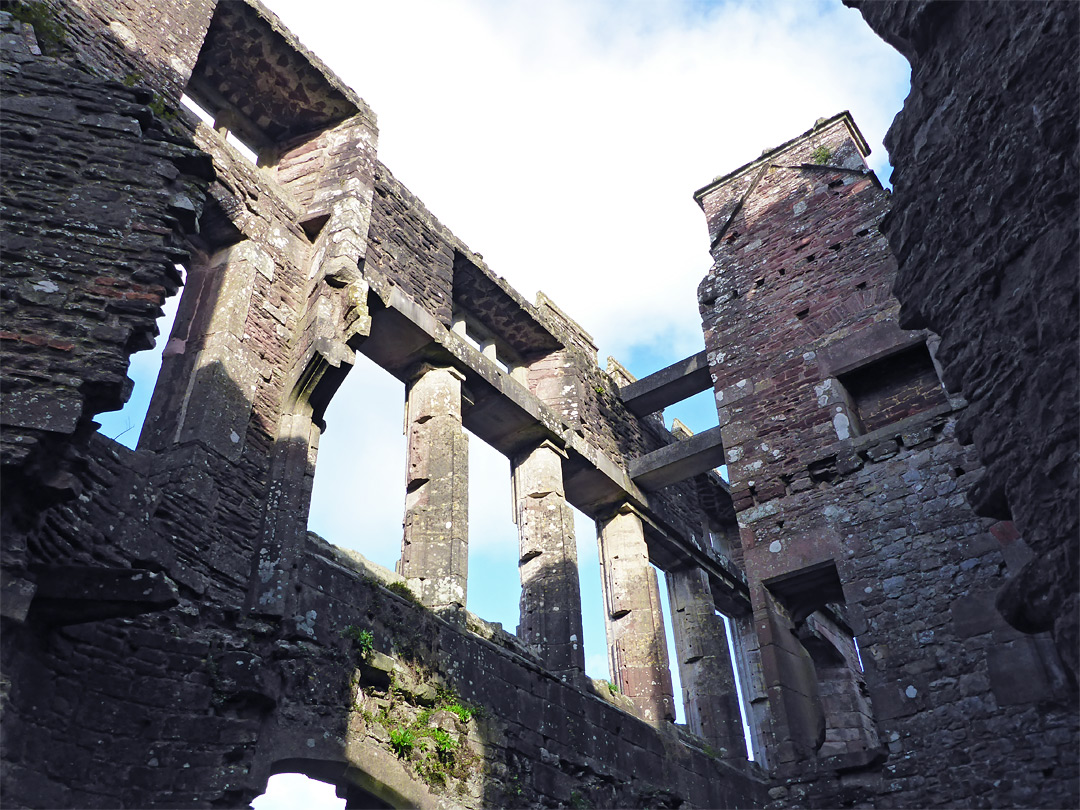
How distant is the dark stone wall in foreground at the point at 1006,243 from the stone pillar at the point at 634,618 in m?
6.61

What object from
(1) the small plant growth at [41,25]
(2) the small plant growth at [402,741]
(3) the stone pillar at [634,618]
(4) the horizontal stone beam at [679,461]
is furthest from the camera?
(4) the horizontal stone beam at [679,461]

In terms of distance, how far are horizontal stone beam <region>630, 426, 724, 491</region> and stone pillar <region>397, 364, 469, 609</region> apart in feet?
11.3

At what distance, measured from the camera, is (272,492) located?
721 centimetres

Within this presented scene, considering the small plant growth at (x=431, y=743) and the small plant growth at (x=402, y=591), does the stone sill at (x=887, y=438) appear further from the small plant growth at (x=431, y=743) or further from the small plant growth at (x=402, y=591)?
the small plant growth at (x=431, y=743)

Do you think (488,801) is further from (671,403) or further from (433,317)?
(671,403)

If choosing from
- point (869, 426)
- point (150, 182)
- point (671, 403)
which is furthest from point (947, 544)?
point (150, 182)

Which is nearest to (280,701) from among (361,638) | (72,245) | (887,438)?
(361,638)

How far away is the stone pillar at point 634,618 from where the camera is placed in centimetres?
1048

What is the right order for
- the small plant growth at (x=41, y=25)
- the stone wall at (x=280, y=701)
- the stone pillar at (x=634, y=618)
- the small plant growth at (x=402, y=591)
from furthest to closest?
Answer: the stone pillar at (x=634, y=618)
the small plant growth at (x=402, y=591)
the small plant growth at (x=41, y=25)
the stone wall at (x=280, y=701)

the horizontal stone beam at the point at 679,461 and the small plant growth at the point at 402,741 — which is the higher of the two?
the horizontal stone beam at the point at 679,461

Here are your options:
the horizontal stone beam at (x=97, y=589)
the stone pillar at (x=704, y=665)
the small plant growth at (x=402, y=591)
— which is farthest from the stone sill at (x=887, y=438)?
the horizontal stone beam at (x=97, y=589)

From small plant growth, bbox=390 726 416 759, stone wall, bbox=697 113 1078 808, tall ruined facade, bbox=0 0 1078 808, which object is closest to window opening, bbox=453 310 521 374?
tall ruined facade, bbox=0 0 1078 808

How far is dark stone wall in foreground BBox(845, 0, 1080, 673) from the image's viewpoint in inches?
147

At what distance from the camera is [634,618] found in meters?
11.0
